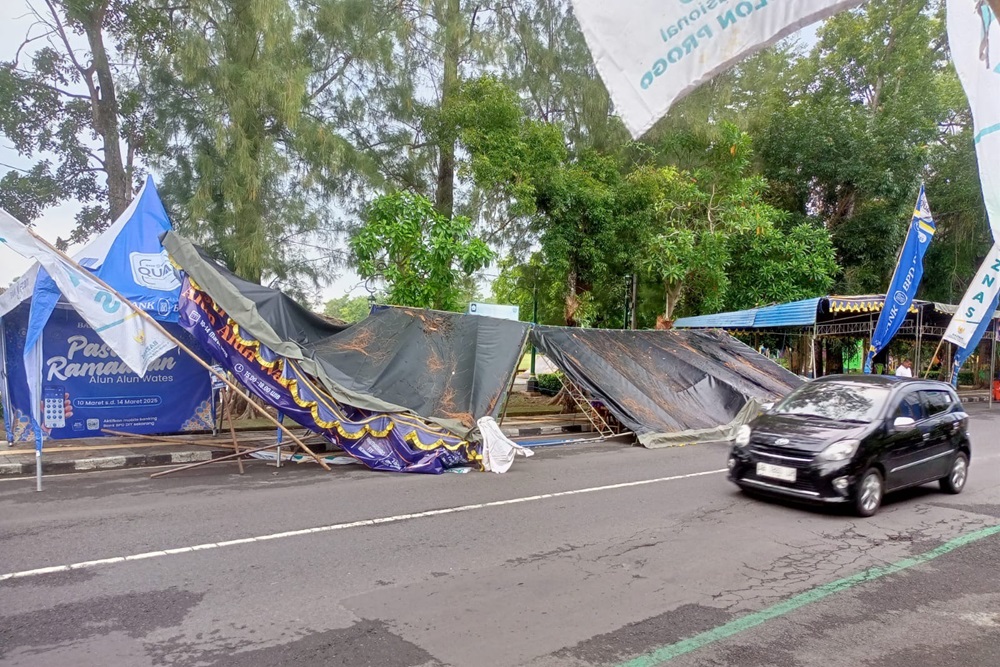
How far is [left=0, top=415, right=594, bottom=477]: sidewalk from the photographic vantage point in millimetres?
9094

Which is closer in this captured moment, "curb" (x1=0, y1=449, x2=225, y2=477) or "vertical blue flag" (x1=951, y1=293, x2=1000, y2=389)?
"curb" (x1=0, y1=449, x2=225, y2=477)

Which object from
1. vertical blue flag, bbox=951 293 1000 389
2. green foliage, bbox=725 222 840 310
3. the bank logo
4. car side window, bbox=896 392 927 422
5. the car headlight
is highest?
green foliage, bbox=725 222 840 310

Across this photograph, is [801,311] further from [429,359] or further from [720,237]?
[429,359]

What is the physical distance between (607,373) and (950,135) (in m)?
21.8

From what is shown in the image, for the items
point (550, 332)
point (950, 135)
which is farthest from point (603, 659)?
point (950, 135)

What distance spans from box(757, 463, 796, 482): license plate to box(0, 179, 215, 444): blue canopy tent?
8389 millimetres

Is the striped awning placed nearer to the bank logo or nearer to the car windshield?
the car windshield

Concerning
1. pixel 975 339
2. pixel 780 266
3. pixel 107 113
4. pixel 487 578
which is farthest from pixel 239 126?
pixel 975 339

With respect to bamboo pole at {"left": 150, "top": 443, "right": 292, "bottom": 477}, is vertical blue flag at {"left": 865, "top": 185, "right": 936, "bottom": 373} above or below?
above

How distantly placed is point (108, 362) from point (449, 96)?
9791mm

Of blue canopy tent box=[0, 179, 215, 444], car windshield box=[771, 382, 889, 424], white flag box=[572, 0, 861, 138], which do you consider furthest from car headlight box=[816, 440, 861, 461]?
blue canopy tent box=[0, 179, 215, 444]

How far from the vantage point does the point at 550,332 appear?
12516 millimetres

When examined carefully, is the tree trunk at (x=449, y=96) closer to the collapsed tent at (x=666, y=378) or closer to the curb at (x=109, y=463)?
the collapsed tent at (x=666, y=378)

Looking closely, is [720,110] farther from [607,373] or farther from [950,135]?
[950,135]
